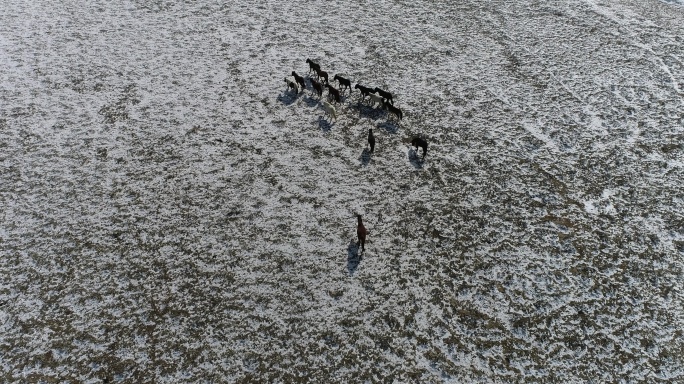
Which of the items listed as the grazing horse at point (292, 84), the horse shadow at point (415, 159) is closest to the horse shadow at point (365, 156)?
the horse shadow at point (415, 159)

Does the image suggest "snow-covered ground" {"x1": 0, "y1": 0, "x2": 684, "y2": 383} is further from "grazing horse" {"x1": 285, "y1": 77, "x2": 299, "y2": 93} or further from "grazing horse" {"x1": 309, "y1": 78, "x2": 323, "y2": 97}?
"grazing horse" {"x1": 309, "y1": 78, "x2": 323, "y2": 97}

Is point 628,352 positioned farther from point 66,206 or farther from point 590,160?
point 66,206

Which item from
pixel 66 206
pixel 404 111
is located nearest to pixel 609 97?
pixel 404 111

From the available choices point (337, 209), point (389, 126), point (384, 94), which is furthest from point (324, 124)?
point (337, 209)

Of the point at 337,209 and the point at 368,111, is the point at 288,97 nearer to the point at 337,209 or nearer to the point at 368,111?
the point at 368,111

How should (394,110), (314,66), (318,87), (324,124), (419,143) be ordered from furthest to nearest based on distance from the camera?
(314,66), (318,87), (324,124), (394,110), (419,143)

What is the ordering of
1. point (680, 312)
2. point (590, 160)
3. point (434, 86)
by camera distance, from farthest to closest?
point (434, 86)
point (590, 160)
point (680, 312)
